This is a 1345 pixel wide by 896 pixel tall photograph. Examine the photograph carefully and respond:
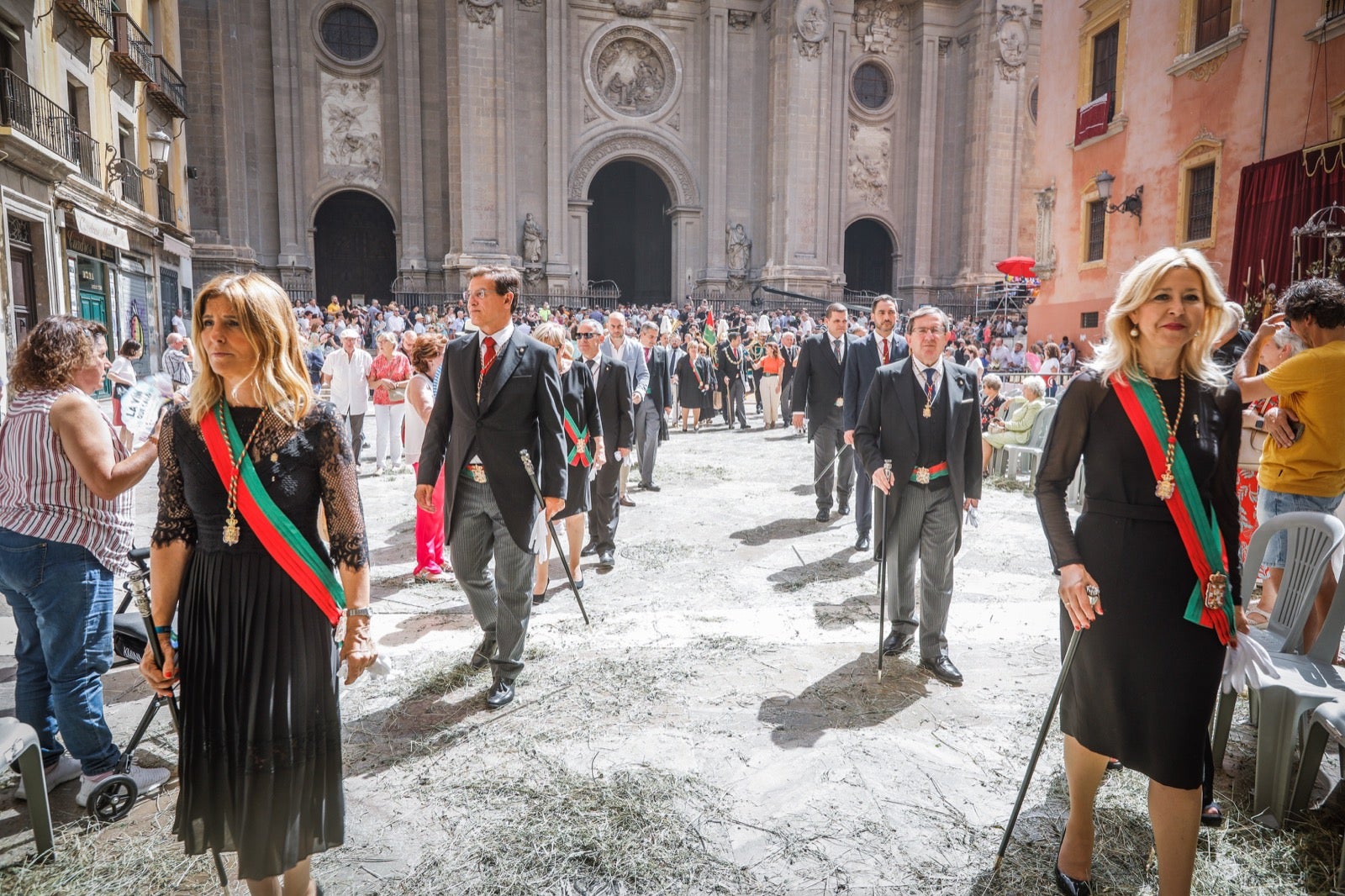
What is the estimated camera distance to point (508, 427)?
14.2 feet

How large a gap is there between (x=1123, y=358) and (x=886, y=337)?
4.40 metres

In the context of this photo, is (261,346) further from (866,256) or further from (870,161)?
(866,256)

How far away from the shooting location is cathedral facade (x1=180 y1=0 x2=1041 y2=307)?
26172 mm

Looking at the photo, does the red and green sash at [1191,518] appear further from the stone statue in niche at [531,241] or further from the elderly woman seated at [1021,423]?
the stone statue in niche at [531,241]

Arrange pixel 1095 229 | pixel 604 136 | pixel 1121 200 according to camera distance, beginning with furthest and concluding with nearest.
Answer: pixel 604 136 < pixel 1095 229 < pixel 1121 200

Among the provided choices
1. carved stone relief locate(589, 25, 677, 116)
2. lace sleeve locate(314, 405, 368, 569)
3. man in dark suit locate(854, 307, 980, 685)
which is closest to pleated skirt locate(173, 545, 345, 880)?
lace sleeve locate(314, 405, 368, 569)

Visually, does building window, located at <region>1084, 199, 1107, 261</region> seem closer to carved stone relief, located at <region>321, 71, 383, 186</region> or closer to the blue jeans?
the blue jeans

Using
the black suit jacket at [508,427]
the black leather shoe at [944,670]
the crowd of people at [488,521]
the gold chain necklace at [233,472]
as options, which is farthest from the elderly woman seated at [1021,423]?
the gold chain necklace at [233,472]

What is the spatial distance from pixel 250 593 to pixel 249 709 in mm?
317

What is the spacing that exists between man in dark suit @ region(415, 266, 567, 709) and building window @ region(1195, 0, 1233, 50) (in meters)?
16.2

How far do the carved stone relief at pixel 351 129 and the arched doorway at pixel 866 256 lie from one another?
1870cm

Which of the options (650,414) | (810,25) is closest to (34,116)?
(650,414)

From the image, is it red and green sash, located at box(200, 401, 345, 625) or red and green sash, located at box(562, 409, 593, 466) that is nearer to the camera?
red and green sash, located at box(200, 401, 345, 625)

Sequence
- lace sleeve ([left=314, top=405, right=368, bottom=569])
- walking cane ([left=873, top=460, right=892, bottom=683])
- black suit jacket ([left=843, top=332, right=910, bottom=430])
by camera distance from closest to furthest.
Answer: lace sleeve ([left=314, top=405, right=368, bottom=569])
walking cane ([left=873, top=460, right=892, bottom=683])
black suit jacket ([left=843, top=332, right=910, bottom=430])
